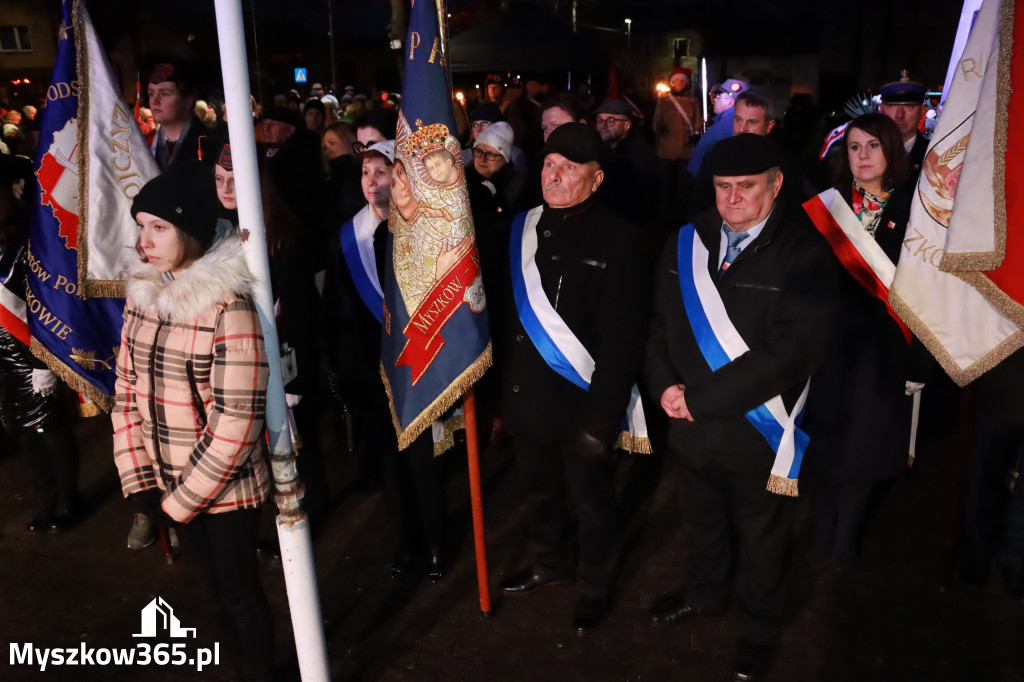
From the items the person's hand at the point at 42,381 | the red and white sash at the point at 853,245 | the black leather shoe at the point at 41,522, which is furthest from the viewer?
the black leather shoe at the point at 41,522

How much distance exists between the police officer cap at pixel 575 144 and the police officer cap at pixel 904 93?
8.04 ft

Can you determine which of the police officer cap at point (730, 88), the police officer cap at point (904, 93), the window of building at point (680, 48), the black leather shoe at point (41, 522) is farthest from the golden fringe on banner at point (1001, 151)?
the window of building at point (680, 48)

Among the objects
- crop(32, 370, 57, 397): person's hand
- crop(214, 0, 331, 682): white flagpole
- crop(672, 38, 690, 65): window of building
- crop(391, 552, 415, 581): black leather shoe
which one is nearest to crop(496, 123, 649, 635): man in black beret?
crop(391, 552, 415, 581): black leather shoe

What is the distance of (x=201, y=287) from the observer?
2539 millimetres

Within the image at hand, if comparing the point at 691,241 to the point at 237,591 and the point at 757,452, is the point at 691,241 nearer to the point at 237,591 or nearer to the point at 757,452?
the point at 757,452

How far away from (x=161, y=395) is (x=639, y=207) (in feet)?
13.7

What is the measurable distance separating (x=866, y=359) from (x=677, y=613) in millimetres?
1430

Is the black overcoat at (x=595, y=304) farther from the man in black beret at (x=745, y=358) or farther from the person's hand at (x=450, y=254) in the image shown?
the person's hand at (x=450, y=254)

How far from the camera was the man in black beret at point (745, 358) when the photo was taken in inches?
116

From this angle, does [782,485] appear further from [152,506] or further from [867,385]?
[152,506]

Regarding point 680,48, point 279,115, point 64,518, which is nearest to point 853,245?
point 64,518

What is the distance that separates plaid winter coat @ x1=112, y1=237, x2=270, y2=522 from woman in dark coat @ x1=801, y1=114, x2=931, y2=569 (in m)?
2.44

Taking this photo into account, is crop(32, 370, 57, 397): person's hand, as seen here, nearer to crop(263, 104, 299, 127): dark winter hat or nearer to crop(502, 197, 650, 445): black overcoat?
crop(502, 197, 650, 445): black overcoat

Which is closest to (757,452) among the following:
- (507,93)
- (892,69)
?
(507,93)
